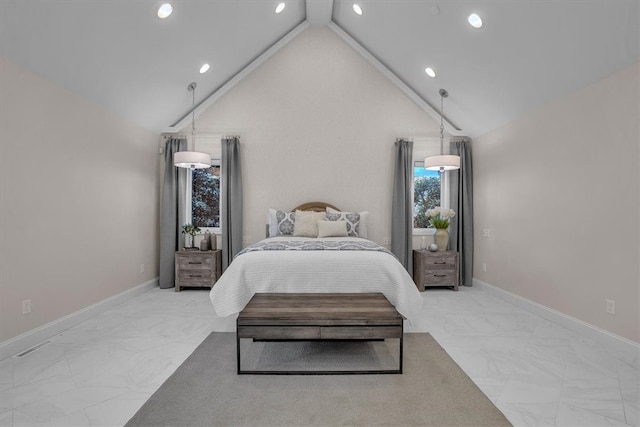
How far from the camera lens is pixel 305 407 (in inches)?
73.9

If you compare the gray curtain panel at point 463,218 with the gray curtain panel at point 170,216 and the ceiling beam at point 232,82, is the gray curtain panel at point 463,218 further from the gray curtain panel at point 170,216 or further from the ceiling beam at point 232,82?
the gray curtain panel at point 170,216

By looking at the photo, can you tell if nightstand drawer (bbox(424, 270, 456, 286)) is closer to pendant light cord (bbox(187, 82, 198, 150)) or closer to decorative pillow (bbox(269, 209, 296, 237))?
decorative pillow (bbox(269, 209, 296, 237))

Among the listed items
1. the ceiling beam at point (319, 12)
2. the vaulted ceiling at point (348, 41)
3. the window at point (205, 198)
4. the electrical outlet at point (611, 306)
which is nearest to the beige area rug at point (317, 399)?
the electrical outlet at point (611, 306)

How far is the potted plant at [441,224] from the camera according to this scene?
496 cm

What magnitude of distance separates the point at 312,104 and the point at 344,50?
978mm

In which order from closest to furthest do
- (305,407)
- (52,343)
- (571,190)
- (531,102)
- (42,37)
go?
(305,407) → (42,37) → (52,343) → (571,190) → (531,102)

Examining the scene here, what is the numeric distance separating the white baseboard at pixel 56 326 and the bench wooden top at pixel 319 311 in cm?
185

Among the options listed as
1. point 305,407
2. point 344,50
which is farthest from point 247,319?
point 344,50

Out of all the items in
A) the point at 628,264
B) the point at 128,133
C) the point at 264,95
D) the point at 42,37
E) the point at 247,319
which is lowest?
the point at 247,319

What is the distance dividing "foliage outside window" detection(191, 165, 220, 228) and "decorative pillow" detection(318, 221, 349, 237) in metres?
1.86

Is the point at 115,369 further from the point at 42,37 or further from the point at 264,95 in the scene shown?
the point at 264,95

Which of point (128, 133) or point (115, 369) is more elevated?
point (128, 133)

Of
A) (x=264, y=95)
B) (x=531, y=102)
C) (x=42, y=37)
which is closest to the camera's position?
(x=42, y=37)

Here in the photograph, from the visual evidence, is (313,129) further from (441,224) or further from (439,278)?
(439,278)
